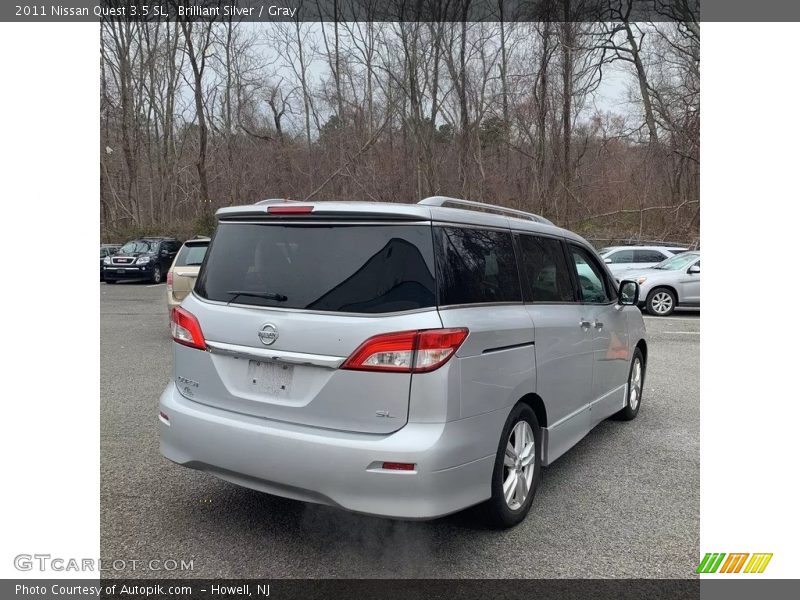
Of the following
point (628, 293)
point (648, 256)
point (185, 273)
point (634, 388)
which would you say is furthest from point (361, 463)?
point (648, 256)

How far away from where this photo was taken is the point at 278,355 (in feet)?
10.3

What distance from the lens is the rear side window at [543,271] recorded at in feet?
13.2

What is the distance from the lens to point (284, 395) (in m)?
3.15

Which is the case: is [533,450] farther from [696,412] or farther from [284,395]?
[696,412]

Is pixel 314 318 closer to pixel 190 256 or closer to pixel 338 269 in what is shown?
pixel 338 269

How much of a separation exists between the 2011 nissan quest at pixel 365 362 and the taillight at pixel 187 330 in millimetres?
11

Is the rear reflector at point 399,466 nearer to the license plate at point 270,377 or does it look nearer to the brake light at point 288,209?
the license plate at point 270,377

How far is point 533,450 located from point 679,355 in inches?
267

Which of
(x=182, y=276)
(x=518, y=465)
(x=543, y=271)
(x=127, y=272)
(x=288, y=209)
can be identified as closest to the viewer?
(x=288, y=209)

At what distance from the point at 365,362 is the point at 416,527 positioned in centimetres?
131

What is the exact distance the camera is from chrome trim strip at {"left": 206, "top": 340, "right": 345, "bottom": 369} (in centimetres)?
302

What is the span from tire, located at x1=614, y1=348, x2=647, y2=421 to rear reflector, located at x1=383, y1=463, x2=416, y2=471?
3.46 meters

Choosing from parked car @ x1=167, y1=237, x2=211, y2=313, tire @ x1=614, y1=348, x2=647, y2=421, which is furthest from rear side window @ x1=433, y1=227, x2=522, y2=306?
parked car @ x1=167, y1=237, x2=211, y2=313

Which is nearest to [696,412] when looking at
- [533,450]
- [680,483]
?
[680,483]
